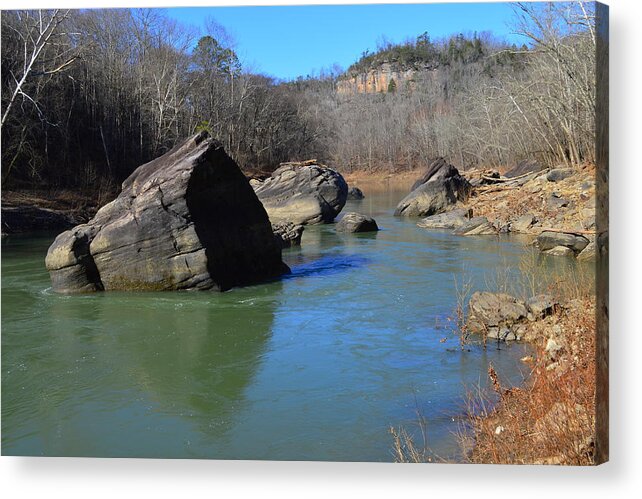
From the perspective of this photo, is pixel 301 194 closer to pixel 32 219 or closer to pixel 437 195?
pixel 437 195

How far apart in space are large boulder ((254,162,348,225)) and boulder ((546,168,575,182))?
8.55 m

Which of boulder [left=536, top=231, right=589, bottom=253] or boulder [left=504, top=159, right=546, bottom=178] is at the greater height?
boulder [left=504, top=159, right=546, bottom=178]

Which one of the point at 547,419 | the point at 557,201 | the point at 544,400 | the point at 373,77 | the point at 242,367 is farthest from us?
the point at 373,77

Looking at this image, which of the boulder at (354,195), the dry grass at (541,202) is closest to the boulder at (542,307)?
the dry grass at (541,202)

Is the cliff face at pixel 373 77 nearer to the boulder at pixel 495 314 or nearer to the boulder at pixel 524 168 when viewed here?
the boulder at pixel 524 168

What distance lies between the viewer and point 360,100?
41.0 meters

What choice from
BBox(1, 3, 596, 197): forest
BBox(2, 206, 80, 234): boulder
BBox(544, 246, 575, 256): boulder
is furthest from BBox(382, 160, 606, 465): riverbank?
BBox(2, 206, 80, 234): boulder

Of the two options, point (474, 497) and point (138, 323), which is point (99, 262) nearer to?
point (138, 323)

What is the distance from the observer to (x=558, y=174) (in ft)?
55.0

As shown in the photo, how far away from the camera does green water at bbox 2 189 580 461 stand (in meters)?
6.18

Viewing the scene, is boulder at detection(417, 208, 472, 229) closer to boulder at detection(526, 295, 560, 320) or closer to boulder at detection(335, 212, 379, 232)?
boulder at detection(335, 212, 379, 232)

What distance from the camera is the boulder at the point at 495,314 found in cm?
916

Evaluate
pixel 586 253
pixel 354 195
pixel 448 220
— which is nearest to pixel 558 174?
pixel 586 253

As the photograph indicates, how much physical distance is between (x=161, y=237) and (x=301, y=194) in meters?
13.2
